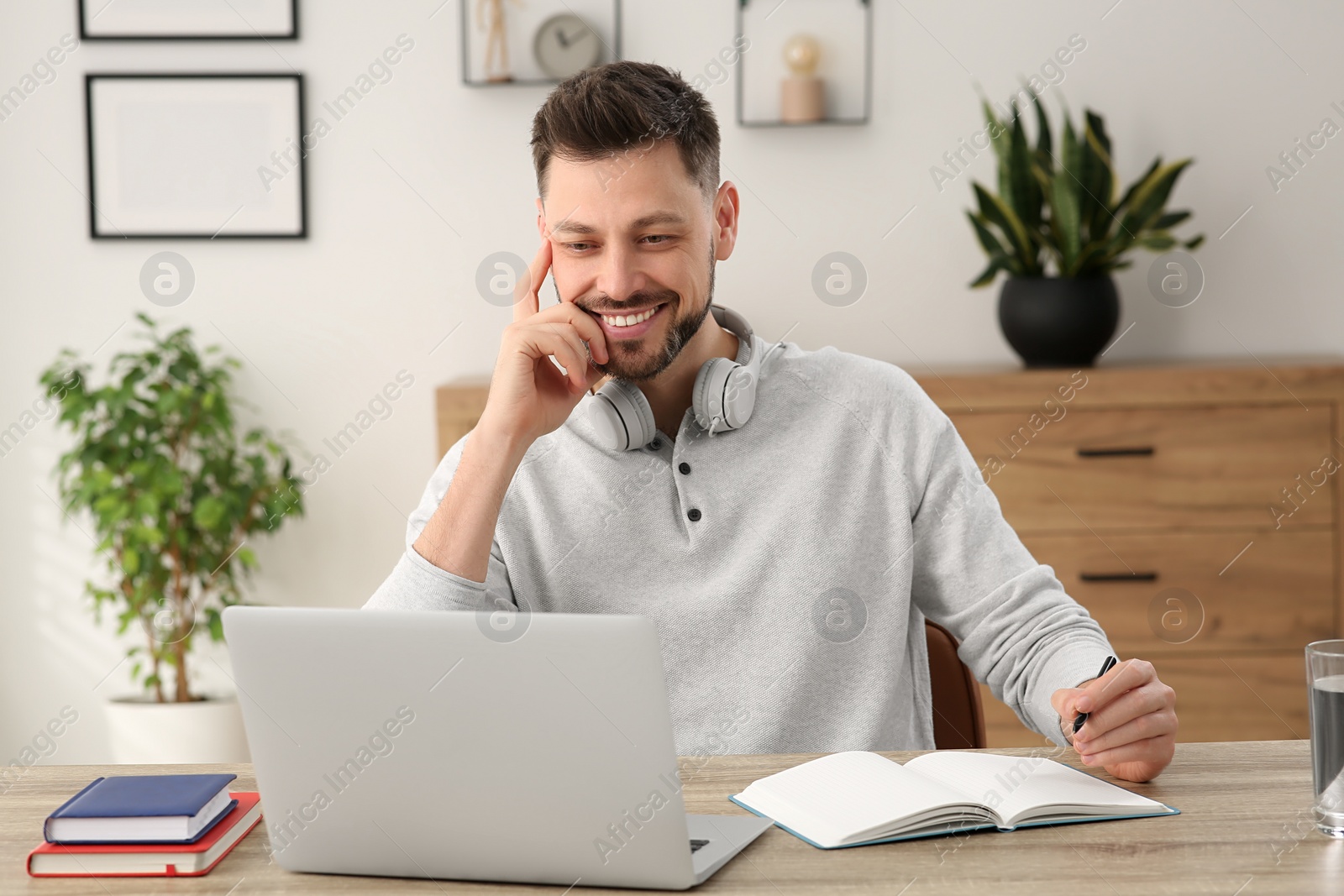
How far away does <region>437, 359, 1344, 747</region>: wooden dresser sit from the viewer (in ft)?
9.36

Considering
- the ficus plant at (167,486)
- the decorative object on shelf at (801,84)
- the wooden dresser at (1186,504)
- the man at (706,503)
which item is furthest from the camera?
the decorative object on shelf at (801,84)

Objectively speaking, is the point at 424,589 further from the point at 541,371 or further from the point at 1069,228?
the point at 1069,228

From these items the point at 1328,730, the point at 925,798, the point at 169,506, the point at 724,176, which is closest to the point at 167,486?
the point at 169,506

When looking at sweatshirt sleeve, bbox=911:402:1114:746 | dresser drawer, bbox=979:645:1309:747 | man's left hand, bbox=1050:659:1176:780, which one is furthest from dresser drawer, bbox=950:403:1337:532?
man's left hand, bbox=1050:659:1176:780

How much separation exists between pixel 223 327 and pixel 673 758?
2766 millimetres

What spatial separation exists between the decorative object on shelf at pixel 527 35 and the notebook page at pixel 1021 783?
244cm

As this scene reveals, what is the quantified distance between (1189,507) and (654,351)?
6.03ft

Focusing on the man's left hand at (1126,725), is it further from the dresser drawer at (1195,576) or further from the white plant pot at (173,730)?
the white plant pot at (173,730)

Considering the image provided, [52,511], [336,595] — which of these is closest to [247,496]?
[336,595]

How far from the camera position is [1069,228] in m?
2.89

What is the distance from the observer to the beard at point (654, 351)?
161 cm

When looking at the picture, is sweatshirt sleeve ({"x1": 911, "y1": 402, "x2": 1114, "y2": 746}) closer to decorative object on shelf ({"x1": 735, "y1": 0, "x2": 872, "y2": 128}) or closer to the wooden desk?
the wooden desk

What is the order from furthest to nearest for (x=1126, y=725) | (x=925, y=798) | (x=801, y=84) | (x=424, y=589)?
1. (x=801, y=84)
2. (x=424, y=589)
3. (x=1126, y=725)
4. (x=925, y=798)

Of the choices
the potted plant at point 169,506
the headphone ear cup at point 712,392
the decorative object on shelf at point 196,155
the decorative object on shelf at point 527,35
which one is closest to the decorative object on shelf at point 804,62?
the decorative object on shelf at point 527,35
